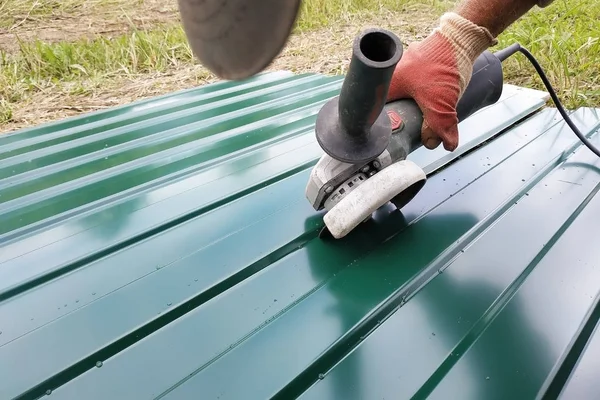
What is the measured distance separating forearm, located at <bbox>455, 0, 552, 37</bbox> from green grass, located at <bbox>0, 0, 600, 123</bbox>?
1152mm

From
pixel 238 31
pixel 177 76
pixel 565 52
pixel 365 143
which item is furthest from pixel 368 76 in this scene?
pixel 177 76

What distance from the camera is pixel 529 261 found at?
100 cm

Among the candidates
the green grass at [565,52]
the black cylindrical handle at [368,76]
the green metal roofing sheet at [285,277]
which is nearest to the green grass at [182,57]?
the green grass at [565,52]

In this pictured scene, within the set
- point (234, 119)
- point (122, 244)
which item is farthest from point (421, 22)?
point (122, 244)

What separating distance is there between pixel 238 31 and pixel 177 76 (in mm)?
2765

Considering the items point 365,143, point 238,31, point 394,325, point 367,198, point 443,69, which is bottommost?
point 394,325

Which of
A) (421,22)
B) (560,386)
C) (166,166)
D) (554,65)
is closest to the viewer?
(560,386)

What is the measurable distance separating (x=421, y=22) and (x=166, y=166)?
3126mm

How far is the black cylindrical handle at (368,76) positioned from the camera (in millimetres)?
818

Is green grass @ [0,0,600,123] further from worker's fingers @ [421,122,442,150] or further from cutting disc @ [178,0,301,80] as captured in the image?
cutting disc @ [178,0,301,80]

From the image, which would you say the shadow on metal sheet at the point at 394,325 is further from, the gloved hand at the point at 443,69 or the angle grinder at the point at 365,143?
the gloved hand at the point at 443,69

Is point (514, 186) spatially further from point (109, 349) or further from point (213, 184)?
point (109, 349)

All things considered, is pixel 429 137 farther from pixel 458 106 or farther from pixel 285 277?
pixel 285 277

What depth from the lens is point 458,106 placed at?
1.17 metres
